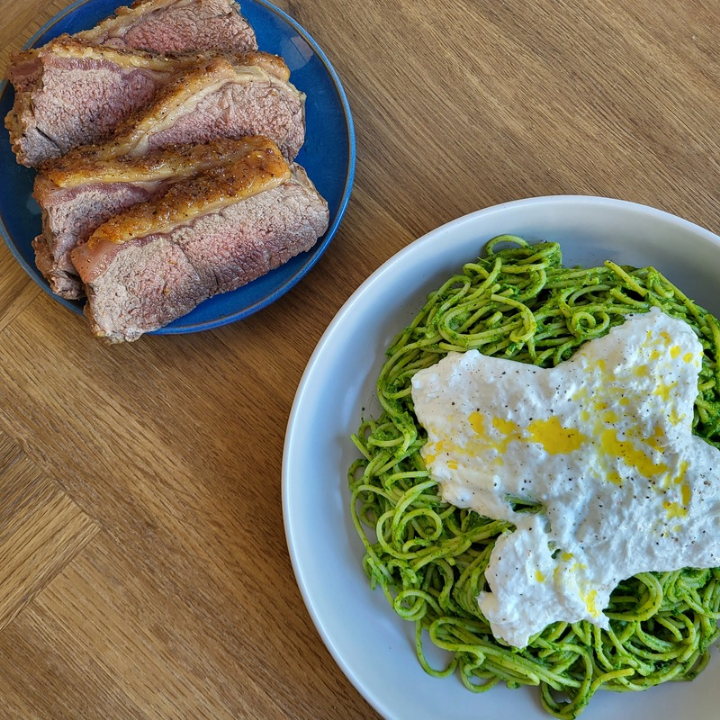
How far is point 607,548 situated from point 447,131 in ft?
4.91

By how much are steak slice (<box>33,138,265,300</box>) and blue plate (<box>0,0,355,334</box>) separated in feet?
0.37

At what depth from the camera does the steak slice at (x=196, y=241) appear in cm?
224

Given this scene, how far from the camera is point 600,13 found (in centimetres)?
254

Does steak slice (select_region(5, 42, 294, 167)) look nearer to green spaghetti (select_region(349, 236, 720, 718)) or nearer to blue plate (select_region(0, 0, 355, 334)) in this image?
blue plate (select_region(0, 0, 355, 334))

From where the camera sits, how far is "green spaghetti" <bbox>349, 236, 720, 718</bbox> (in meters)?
2.07

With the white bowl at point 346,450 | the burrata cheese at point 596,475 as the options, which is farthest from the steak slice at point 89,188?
the burrata cheese at point 596,475

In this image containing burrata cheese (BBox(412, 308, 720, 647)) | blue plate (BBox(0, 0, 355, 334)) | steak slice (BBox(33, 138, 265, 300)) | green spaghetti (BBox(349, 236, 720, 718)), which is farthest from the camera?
blue plate (BBox(0, 0, 355, 334))

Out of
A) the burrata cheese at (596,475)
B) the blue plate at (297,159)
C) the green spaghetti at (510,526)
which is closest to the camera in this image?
the burrata cheese at (596,475)

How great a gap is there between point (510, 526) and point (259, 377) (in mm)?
991

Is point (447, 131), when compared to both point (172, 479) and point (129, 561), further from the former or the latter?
point (129, 561)

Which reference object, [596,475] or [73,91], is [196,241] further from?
[596,475]

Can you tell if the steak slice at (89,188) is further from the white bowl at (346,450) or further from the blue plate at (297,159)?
the white bowl at (346,450)

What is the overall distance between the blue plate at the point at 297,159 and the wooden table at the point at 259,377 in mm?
119

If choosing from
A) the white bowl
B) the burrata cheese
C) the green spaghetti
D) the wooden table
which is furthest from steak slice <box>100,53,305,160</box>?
the burrata cheese
